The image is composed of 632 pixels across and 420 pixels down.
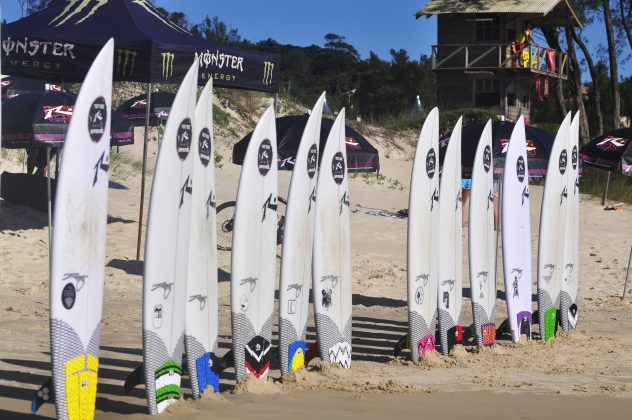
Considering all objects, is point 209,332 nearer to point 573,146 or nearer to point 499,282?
point 573,146

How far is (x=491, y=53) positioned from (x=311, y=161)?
89.3 ft

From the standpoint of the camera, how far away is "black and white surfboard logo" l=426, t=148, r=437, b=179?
7.18 meters

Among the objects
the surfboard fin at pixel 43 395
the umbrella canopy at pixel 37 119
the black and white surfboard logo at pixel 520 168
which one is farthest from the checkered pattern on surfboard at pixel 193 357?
the umbrella canopy at pixel 37 119

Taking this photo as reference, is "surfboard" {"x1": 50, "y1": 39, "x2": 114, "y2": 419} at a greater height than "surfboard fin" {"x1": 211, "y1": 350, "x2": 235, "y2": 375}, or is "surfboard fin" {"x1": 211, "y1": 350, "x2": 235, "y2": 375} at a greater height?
"surfboard" {"x1": 50, "y1": 39, "x2": 114, "y2": 419}

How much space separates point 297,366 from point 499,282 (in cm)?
591

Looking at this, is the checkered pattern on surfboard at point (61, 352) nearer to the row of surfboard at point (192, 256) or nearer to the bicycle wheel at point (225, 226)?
the row of surfboard at point (192, 256)

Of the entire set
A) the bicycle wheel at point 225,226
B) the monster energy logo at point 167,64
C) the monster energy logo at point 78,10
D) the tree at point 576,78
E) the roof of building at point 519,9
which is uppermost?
the roof of building at point 519,9

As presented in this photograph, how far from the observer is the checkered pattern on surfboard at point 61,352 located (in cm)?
463

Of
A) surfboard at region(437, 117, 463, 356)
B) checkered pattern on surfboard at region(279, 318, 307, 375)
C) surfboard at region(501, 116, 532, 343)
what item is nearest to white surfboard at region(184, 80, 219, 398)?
checkered pattern on surfboard at region(279, 318, 307, 375)

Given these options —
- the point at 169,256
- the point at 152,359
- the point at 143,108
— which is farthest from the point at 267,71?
the point at 152,359

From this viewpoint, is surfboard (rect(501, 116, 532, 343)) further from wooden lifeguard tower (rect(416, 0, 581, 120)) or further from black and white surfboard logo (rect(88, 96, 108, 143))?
wooden lifeguard tower (rect(416, 0, 581, 120))

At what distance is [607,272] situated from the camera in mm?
12617

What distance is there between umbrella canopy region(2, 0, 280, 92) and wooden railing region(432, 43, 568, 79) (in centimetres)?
2251

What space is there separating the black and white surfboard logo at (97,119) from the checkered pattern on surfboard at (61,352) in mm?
881
